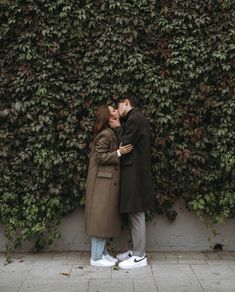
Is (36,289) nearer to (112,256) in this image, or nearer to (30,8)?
(112,256)

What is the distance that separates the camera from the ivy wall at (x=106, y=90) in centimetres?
591

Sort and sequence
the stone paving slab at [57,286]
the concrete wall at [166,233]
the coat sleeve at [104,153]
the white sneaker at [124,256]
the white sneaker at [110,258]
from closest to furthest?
the stone paving slab at [57,286], the coat sleeve at [104,153], the white sneaker at [110,258], the white sneaker at [124,256], the concrete wall at [166,233]

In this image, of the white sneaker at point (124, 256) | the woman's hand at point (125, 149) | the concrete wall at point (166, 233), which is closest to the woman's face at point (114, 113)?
the woman's hand at point (125, 149)

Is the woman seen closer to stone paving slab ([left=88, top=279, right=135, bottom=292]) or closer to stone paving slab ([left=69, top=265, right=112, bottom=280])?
stone paving slab ([left=69, top=265, right=112, bottom=280])

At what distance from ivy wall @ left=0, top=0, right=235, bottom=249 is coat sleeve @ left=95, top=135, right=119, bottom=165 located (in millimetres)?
420

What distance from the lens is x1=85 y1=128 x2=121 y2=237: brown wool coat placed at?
5582mm

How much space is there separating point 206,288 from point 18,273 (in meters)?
2.13

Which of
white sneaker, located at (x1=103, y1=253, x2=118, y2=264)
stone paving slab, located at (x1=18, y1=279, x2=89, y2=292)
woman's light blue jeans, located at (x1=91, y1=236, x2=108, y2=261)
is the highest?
woman's light blue jeans, located at (x1=91, y1=236, x2=108, y2=261)

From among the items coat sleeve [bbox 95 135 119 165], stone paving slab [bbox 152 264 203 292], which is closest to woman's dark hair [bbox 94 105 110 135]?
coat sleeve [bbox 95 135 119 165]

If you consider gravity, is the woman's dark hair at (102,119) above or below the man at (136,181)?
above

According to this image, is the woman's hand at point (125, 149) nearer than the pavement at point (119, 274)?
No

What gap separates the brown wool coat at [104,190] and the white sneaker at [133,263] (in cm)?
35

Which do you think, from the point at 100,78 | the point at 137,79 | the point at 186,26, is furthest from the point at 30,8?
the point at 186,26

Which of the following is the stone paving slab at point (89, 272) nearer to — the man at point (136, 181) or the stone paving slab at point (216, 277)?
the man at point (136, 181)
